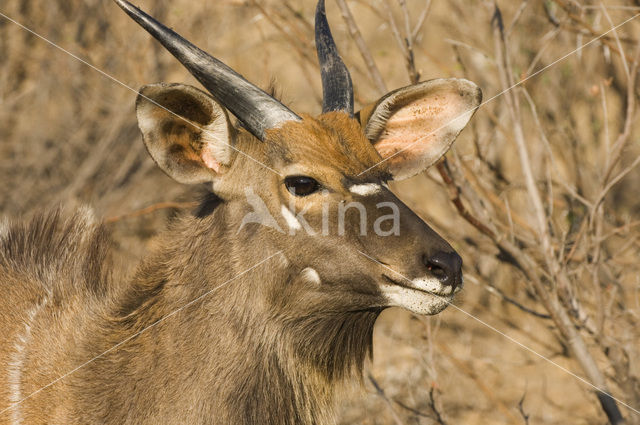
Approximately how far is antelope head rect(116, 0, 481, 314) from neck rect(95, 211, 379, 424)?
71 mm

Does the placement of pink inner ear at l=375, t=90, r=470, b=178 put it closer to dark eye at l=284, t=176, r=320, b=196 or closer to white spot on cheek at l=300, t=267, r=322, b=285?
dark eye at l=284, t=176, r=320, b=196

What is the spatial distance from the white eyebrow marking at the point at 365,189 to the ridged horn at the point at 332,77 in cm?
53

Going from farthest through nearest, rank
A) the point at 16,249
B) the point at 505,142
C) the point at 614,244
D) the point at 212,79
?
1. the point at 505,142
2. the point at 614,244
3. the point at 16,249
4. the point at 212,79

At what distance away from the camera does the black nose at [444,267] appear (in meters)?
2.79

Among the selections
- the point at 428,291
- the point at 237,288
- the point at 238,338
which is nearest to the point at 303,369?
the point at 238,338

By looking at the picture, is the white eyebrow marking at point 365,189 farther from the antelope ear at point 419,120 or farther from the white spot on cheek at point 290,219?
the antelope ear at point 419,120

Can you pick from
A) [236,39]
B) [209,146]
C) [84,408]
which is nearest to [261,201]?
[209,146]

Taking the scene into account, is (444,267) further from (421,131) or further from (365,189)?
(421,131)

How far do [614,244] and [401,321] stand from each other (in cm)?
194

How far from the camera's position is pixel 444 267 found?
2.79 m

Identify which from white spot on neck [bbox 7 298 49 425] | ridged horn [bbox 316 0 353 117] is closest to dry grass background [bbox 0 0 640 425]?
ridged horn [bbox 316 0 353 117]

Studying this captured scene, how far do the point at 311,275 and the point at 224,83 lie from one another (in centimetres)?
80

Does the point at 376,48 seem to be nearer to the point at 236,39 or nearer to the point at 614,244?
the point at 236,39

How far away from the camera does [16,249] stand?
12.7 ft
